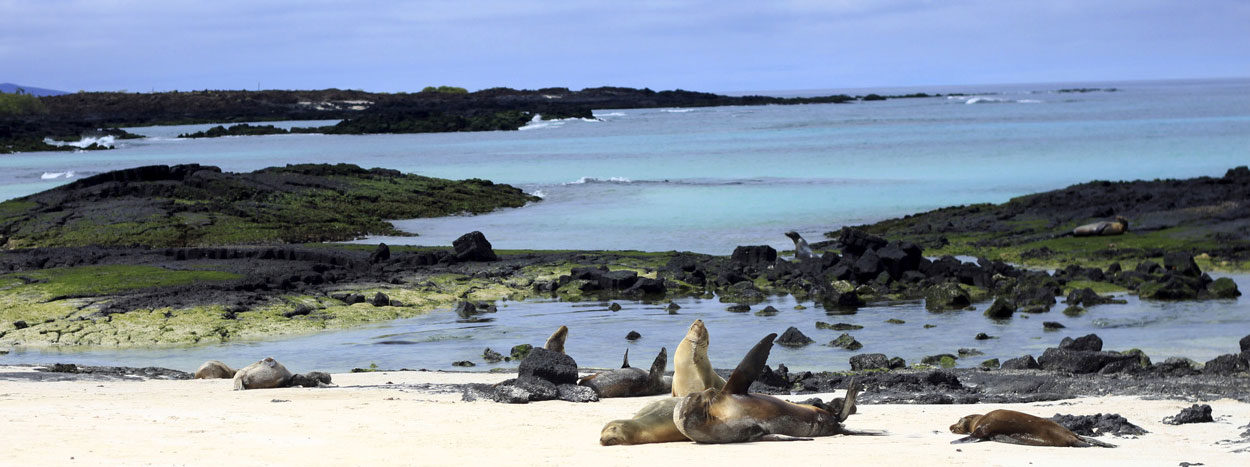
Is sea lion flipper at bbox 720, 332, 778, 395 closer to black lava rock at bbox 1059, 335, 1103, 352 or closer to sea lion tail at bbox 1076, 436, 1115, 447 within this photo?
sea lion tail at bbox 1076, 436, 1115, 447

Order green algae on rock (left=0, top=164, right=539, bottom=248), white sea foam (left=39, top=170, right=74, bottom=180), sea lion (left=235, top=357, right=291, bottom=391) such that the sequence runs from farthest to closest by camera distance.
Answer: white sea foam (left=39, top=170, right=74, bottom=180) < green algae on rock (left=0, top=164, right=539, bottom=248) < sea lion (left=235, top=357, right=291, bottom=391)

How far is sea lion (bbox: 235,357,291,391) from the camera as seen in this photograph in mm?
11875

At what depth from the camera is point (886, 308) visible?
18891mm

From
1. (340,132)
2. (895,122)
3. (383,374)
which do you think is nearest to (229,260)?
(383,374)

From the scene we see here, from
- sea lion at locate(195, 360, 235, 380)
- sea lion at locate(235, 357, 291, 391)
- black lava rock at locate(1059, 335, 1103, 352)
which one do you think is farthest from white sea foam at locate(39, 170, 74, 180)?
black lava rock at locate(1059, 335, 1103, 352)

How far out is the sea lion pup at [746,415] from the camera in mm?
7656

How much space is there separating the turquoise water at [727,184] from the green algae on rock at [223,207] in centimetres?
170

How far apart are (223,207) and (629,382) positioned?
22909mm

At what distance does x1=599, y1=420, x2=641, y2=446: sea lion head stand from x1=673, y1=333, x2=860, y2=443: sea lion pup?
294mm

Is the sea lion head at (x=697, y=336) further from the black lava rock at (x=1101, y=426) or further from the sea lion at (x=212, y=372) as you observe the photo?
→ the sea lion at (x=212, y=372)

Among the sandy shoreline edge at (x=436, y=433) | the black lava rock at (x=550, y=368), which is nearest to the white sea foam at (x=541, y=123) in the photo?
the black lava rock at (x=550, y=368)

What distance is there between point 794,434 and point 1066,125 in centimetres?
9779

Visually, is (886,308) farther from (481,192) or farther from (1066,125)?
(1066,125)

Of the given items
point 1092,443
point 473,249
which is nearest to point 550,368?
point 1092,443
